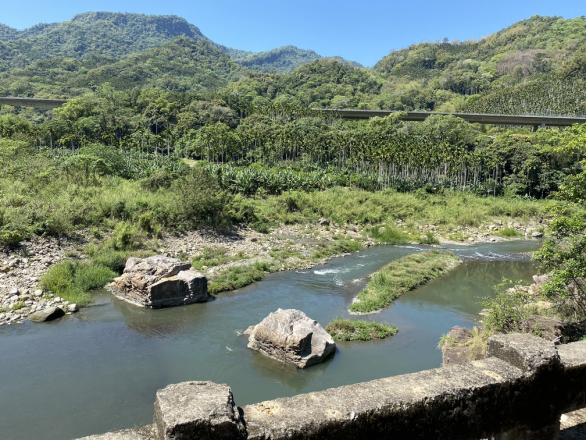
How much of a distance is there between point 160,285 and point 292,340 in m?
8.76

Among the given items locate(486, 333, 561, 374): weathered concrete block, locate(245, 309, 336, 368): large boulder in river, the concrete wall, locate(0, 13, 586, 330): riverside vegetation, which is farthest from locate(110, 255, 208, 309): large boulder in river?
locate(486, 333, 561, 374): weathered concrete block

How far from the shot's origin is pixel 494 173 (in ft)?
207

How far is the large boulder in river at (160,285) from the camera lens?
20.4 meters

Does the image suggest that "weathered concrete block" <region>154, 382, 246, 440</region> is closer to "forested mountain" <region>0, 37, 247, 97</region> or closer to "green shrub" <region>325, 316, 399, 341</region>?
"green shrub" <region>325, 316, 399, 341</region>

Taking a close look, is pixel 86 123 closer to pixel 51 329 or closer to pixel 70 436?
pixel 51 329

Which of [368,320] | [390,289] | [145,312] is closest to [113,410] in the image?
[145,312]

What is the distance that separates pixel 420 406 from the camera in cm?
405

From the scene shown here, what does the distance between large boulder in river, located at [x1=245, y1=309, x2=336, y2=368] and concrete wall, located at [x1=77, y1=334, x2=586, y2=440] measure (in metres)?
10.2

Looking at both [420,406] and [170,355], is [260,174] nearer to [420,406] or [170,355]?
[170,355]

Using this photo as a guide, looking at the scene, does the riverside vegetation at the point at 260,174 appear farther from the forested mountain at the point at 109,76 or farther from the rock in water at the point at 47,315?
the rock in water at the point at 47,315

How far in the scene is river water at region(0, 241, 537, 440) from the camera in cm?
1199

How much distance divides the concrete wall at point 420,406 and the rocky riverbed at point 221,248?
18.5 m

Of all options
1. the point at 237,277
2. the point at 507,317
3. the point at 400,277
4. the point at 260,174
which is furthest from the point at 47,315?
the point at 260,174

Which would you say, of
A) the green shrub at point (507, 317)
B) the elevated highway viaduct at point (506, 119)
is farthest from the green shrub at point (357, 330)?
the elevated highway viaduct at point (506, 119)
